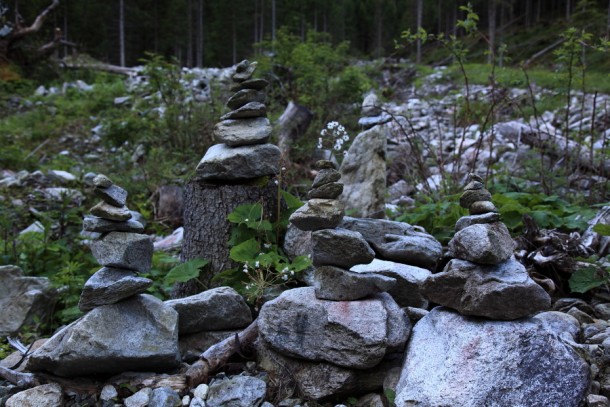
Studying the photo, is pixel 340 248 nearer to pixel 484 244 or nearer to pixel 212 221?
pixel 484 244

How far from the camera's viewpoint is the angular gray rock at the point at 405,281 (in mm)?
3705

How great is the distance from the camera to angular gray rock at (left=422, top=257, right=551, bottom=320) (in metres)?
2.80

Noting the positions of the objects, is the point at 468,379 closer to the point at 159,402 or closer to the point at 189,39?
the point at 159,402

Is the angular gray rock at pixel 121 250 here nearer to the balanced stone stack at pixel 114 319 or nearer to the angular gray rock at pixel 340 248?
the balanced stone stack at pixel 114 319

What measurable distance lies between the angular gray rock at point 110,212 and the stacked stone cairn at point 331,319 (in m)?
1.06

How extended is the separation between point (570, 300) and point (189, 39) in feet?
116

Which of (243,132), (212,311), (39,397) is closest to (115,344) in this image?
(39,397)

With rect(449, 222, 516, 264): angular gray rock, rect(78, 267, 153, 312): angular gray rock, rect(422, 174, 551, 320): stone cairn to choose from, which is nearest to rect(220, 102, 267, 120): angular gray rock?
rect(78, 267, 153, 312): angular gray rock

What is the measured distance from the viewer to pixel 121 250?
341 cm

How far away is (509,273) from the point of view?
2.93m

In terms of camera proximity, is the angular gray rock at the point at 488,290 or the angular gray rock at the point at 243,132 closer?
the angular gray rock at the point at 488,290

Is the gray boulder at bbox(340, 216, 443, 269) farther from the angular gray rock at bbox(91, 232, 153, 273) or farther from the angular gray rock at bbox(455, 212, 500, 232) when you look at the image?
the angular gray rock at bbox(91, 232, 153, 273)

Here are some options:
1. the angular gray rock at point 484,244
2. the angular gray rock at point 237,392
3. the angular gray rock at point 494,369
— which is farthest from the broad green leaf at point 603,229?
the angular gray rock at point 237,392

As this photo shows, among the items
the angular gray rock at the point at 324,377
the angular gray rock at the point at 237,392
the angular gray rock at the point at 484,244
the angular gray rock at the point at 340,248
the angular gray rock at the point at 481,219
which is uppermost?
the angular gray rock at the point at 481,219
